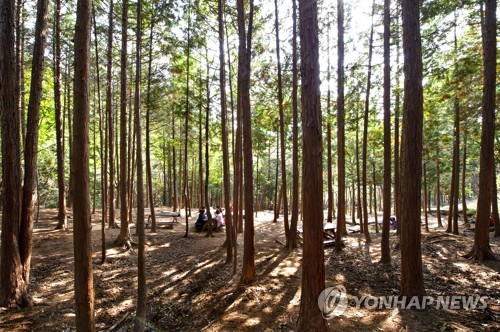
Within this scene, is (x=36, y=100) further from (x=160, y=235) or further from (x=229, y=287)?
(x=160, y=235)

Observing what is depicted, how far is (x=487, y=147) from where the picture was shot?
340 inches

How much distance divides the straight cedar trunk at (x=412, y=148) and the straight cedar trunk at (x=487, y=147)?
484 centimetres

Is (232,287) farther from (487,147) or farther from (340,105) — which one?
(487,147)

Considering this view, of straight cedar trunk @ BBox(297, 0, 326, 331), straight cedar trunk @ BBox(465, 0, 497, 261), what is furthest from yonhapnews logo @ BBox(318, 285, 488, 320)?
straight cedar trunk @ BBox(465, 0, 497, 261)

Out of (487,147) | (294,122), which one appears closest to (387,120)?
(294,122)

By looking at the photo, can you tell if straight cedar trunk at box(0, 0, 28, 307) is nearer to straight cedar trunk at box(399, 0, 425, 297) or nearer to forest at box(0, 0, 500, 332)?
forest at box(0, 0, 500, 332)

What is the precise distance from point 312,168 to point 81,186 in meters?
3.42

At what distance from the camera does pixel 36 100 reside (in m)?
6.45

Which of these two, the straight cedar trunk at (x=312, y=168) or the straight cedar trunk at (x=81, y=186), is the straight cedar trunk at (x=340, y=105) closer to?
the straight cedar trunk at (x=312, y=168)

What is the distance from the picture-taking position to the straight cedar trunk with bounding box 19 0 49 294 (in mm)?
6039

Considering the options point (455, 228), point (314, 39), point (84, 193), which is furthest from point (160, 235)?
point (455, 228)

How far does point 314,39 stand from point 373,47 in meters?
8.16

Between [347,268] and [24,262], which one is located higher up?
[24,262]

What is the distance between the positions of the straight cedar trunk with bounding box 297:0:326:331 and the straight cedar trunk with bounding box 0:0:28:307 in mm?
6192
